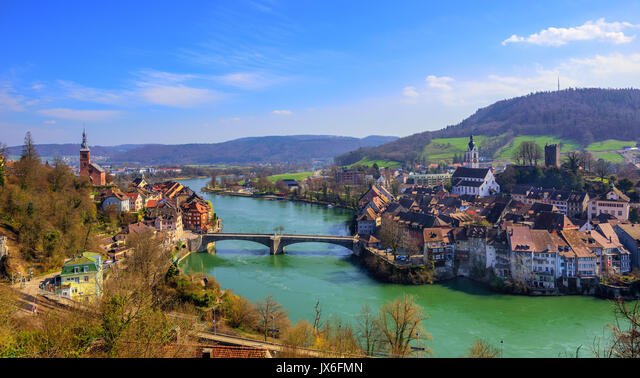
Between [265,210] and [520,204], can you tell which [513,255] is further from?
[265,210]

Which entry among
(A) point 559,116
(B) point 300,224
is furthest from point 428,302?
(A) point 559,116

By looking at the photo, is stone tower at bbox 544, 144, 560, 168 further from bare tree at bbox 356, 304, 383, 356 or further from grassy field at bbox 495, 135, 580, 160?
bare tree at bbox 356, 304, 383, 356

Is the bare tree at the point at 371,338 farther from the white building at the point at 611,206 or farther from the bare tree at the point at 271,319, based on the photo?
the white building at the point at 611,206

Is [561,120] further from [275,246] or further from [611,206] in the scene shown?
[275,246]

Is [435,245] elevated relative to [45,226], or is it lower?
lower

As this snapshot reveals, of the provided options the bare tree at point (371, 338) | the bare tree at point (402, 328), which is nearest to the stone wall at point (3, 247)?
the bare tree at point (371, 338)

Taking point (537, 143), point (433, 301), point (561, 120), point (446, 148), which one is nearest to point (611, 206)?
point (433, 301)
